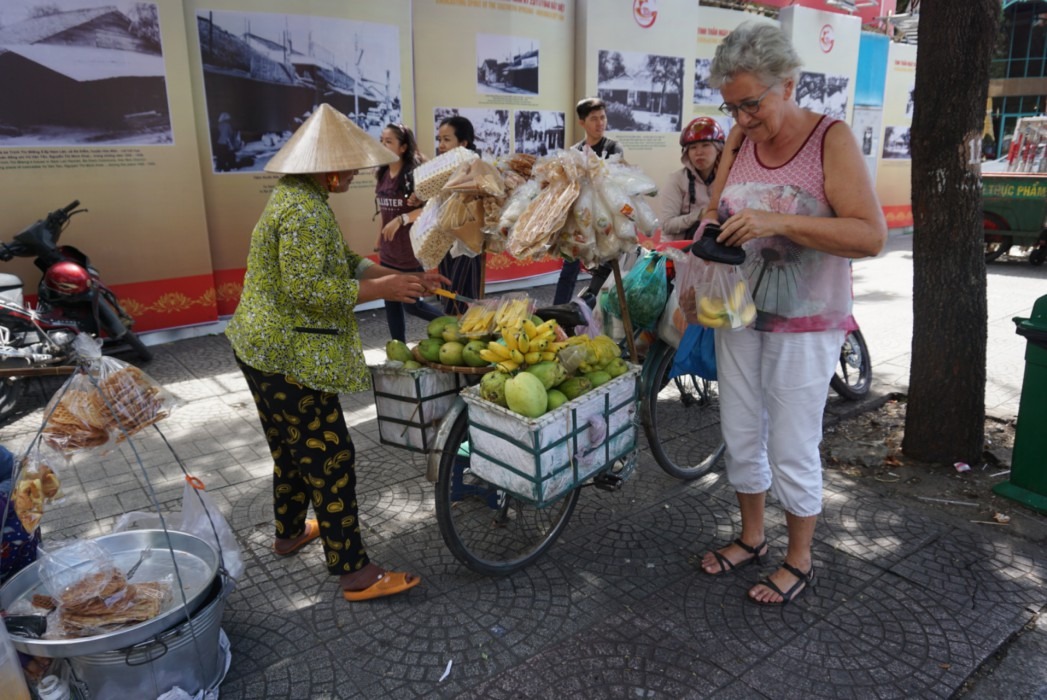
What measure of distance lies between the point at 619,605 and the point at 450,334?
128 cm

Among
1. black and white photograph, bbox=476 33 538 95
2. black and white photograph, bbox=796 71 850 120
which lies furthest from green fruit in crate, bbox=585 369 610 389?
black and white photograph, bbox=796 71 850 120

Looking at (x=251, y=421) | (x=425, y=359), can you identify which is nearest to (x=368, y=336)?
(x=251, y=421)

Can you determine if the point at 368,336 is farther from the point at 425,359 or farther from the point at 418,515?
the point at 425,359

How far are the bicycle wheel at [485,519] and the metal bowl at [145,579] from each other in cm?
87

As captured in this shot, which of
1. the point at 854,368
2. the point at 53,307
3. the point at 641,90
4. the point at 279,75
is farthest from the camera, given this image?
the point at 641,90

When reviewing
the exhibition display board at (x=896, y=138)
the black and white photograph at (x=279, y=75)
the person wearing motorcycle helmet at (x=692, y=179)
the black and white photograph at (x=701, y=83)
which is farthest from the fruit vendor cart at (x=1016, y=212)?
the black and white photograph at (x=279, y=75)

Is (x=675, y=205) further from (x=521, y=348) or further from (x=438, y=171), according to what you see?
(x=521, y=348)

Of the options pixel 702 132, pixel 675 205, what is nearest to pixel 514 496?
pixel 675 205

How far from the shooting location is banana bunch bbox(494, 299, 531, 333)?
291 centimetres

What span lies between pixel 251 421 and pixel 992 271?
34.0 ft

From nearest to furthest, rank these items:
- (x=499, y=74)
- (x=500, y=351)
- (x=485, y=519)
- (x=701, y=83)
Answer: (x=500, y=351), (x=485, y=519), (x=499, y=74), (x=701, y=83)

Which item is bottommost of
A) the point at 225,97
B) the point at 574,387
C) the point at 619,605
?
the point at 619,605

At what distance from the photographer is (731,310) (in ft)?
8.84

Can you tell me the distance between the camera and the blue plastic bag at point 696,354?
3.76 m
